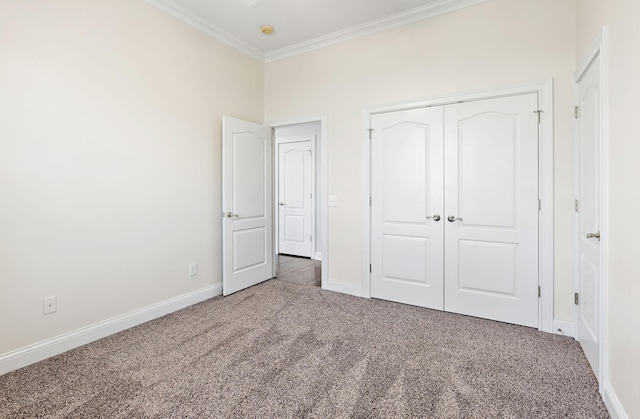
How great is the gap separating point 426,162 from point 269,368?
233 centimetres

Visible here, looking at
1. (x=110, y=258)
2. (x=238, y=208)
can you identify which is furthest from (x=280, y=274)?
(x=110, y=258)

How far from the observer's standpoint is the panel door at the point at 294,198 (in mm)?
5652

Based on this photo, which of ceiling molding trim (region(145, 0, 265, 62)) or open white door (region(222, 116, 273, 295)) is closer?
ceiling molding trim (region(145, 0, 265, 62))

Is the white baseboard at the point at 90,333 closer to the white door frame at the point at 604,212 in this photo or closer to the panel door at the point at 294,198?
the panel door at the point at 294,198

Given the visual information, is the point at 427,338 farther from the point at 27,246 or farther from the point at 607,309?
the point at 27,246

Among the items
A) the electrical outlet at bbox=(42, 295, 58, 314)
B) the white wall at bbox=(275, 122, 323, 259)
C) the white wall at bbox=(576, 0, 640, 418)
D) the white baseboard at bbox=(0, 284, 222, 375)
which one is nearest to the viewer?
the white wall at bbox=(576, 0, 640, 418)

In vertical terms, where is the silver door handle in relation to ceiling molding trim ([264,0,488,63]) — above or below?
below

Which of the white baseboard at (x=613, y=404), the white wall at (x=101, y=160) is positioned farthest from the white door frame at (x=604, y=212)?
the white wall at (x=101, y=160)

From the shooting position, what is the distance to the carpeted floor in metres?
1.64

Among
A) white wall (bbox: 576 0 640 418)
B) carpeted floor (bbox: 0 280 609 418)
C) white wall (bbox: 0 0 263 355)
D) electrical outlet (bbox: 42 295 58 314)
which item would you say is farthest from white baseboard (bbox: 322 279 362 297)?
electrical outlet (bbox: 42 295 58 314)

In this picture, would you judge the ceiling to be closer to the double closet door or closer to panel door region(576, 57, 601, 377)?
the double closet door

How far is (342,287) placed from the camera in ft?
Result: 11.7

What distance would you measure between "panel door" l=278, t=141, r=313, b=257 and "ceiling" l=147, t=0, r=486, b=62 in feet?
7.23

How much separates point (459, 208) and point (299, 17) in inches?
100
